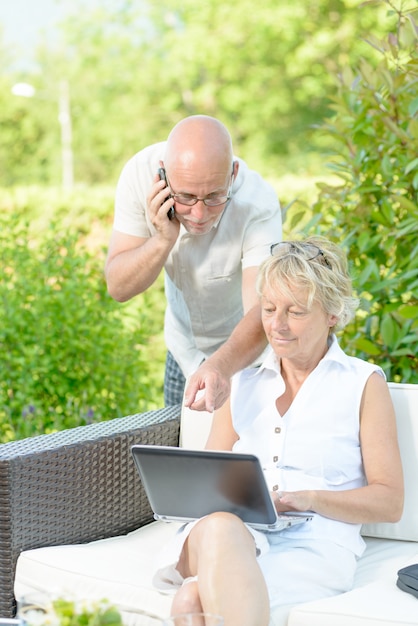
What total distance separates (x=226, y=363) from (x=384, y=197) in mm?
1127

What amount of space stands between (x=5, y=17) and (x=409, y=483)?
23.6m

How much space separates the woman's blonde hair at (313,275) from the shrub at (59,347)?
1998 millimetres

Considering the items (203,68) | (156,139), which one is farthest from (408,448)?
(156,139)

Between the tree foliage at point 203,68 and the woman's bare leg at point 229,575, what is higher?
the tree foliage at point 203,68

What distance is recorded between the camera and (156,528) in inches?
109

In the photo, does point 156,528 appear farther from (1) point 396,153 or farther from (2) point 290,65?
(2) point 290,65

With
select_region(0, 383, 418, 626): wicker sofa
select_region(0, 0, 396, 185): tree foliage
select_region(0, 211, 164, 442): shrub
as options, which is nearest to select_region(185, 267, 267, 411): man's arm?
select_region(0, 383, 418, 626): wicker sofa

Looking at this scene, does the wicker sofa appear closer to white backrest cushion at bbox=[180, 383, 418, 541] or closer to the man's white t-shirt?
white backrest cushion at bbox=[180, 383, 418, 541]

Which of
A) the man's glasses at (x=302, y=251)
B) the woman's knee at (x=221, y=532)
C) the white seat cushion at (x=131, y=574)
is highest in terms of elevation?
the man's glasses at (x=302, y=251)

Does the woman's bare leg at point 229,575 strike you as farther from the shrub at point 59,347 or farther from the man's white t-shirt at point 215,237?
the shrub at point 59,347

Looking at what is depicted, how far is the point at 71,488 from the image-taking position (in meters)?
2.56

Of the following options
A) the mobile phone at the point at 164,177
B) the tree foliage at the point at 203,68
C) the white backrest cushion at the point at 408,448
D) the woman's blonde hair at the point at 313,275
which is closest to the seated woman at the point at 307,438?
the woman's blonde hair at the point at 313,275

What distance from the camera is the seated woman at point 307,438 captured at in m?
2.21

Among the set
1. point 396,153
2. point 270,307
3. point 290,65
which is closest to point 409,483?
point 270,307
